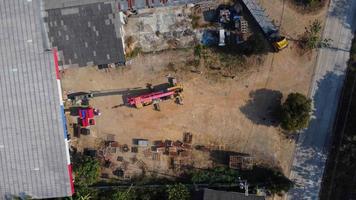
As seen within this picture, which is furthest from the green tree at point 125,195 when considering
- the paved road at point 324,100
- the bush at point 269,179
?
the paved road at point 324,100

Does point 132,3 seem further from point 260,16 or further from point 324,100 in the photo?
point 324,100

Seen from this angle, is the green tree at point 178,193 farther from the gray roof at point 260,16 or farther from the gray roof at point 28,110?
the gray roof at point 260,16

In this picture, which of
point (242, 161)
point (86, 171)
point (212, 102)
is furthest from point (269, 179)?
point (86, 171)

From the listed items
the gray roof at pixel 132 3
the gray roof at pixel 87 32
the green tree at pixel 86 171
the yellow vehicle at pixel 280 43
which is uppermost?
the gray roof at pixel 132 3

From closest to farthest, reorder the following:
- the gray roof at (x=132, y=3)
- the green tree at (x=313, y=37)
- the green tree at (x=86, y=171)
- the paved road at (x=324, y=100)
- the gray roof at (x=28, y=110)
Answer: the gray roof at (x=28, y=110) → the gray roof at (x=132, y=3) → the green tree at (x=313, y=37) → the paved road at (x=324, y=100) → the green tree at (x=86, y=171)

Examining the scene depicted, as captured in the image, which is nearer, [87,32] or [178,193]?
[87,32]

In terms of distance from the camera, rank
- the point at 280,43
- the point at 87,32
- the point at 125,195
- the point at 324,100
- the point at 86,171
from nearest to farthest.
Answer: the point at 280,43
the point at 87,32
the point at 86,171
the point at 324,100
the point at 125,195

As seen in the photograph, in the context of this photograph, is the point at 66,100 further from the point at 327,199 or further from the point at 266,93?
the point at 327,199
